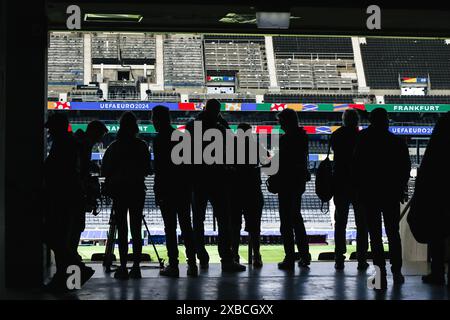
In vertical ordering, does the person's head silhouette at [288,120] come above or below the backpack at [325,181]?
above

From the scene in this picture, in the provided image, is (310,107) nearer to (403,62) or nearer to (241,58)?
(241,58)

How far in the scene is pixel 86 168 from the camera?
5113 mm

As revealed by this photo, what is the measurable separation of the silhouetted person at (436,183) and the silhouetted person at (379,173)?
0.13 m

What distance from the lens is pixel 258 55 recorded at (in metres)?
36.2

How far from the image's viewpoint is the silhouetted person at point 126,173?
512 centimetres

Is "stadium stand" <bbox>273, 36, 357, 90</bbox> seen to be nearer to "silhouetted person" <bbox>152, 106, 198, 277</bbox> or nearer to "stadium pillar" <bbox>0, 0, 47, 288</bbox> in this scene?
"silhouetted person" <bbox>152, 106, 198, 277</bbox>

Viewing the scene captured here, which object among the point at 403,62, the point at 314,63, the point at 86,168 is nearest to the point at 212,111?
the point at 86,168

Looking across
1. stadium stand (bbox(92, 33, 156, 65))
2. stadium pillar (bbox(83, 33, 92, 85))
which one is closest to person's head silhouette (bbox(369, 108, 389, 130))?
stadium pillar (bbox(83, 33, 92, 85))

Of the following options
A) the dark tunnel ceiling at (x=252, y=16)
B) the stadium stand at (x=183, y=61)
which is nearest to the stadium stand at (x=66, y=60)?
the stadium stand at (x=183, y=61)

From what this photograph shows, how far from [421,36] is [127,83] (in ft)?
88.9

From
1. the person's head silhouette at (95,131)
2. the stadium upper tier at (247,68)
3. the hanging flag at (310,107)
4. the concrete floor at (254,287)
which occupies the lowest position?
the concrete floor at (254,287)

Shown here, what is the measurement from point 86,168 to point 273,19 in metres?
1.76

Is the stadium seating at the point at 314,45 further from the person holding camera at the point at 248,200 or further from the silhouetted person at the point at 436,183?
the silhouetted person at the point at 436,183

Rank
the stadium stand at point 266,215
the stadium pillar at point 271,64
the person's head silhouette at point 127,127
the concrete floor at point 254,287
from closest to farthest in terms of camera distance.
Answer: the concrete floor at point 254,287 → the person's head silhouette at point 127,127 → the stadium stand at point 266,215 → the stadium pillar at point 271,64
